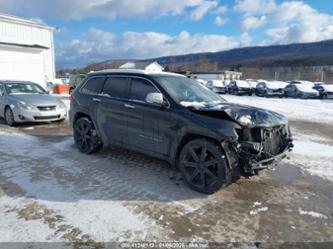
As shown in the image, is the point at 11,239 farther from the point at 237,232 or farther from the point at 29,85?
the point at 29,85

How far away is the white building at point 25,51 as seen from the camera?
18891 millimetres

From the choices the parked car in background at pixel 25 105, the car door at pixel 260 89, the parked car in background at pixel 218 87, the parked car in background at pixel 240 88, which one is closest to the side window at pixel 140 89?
the parked car in background at pixel 25 105

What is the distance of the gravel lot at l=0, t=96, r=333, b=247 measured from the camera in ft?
10.8

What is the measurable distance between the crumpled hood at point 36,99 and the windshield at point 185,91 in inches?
219

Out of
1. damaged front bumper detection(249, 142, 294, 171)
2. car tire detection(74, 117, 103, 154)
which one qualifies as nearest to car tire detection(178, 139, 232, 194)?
damaged front bumper detection(249, 142, 294, 171)

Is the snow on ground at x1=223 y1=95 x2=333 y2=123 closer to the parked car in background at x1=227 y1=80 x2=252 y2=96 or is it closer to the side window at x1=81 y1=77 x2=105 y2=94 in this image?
the side window at x1=81 y1=77 x2=105 y2=94

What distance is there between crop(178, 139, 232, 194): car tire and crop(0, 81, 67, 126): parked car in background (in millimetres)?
6231

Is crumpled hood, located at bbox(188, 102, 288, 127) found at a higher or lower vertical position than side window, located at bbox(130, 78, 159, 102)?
lower

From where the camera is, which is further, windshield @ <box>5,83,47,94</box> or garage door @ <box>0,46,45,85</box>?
garage door @ <box>0,46,45,85</box>

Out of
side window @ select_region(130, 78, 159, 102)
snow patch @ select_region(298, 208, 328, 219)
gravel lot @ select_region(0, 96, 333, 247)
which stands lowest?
snow patch @ select_region(298, 208, 328, 219)

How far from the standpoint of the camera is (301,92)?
24500 mm

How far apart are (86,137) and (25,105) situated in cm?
394

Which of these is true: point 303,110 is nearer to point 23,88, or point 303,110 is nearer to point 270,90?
point 270,90

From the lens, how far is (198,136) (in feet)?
14.3
